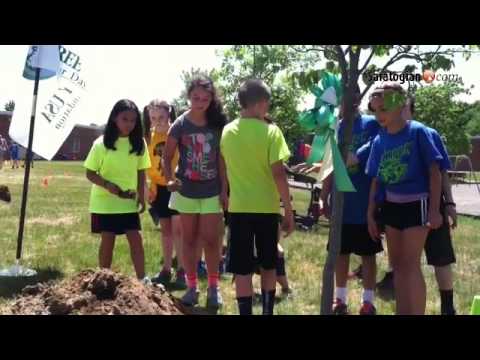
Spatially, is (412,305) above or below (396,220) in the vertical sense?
below

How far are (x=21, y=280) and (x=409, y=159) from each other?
379 centimetres

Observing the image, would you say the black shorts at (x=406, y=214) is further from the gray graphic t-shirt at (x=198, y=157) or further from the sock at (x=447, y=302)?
the gray graphic t-shirt at (x=198, y=157)

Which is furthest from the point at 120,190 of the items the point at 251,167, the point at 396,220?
the point at 396,220

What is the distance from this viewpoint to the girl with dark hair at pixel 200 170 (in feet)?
15.2

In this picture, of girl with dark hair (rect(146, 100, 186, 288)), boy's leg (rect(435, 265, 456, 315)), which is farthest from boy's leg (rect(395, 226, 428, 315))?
girl with dark hair (rect(146, 100, 186, 288))

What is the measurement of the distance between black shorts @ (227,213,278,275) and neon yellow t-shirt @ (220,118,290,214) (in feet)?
0.19

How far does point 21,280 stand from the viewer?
5.40 meters

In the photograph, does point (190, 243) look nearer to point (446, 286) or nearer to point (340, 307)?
point (340, 307)

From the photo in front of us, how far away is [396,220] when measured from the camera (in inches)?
151

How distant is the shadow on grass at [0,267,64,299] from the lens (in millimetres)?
4895

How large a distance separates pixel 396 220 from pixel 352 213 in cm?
77

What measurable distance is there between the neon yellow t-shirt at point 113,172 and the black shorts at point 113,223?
0.13 feet

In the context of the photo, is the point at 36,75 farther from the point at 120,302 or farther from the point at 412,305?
the point at 412,305
